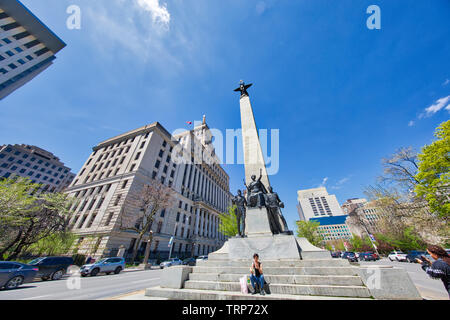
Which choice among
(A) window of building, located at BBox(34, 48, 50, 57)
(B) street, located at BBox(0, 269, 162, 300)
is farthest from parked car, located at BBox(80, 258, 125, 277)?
(A) window of building, located at BBox(34, 48, 50, 57)

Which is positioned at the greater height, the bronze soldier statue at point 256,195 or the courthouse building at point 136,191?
the courthouse building at point 136,191

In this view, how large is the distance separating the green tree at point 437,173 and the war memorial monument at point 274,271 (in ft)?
48.8

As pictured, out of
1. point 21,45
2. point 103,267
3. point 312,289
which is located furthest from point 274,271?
point 21,45

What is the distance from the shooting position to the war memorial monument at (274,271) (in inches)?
142

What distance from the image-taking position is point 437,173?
44.1 ft

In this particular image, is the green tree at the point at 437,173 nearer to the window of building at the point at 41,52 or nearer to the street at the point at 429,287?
the street at the point at 429,287

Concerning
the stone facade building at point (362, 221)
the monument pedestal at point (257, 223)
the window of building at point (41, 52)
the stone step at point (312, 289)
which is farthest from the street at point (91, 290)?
the window of building at point (41, 52)

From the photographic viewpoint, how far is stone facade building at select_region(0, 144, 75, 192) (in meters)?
54.4

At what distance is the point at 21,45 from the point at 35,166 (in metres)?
43.8

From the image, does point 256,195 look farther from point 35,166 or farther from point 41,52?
point 35,166
